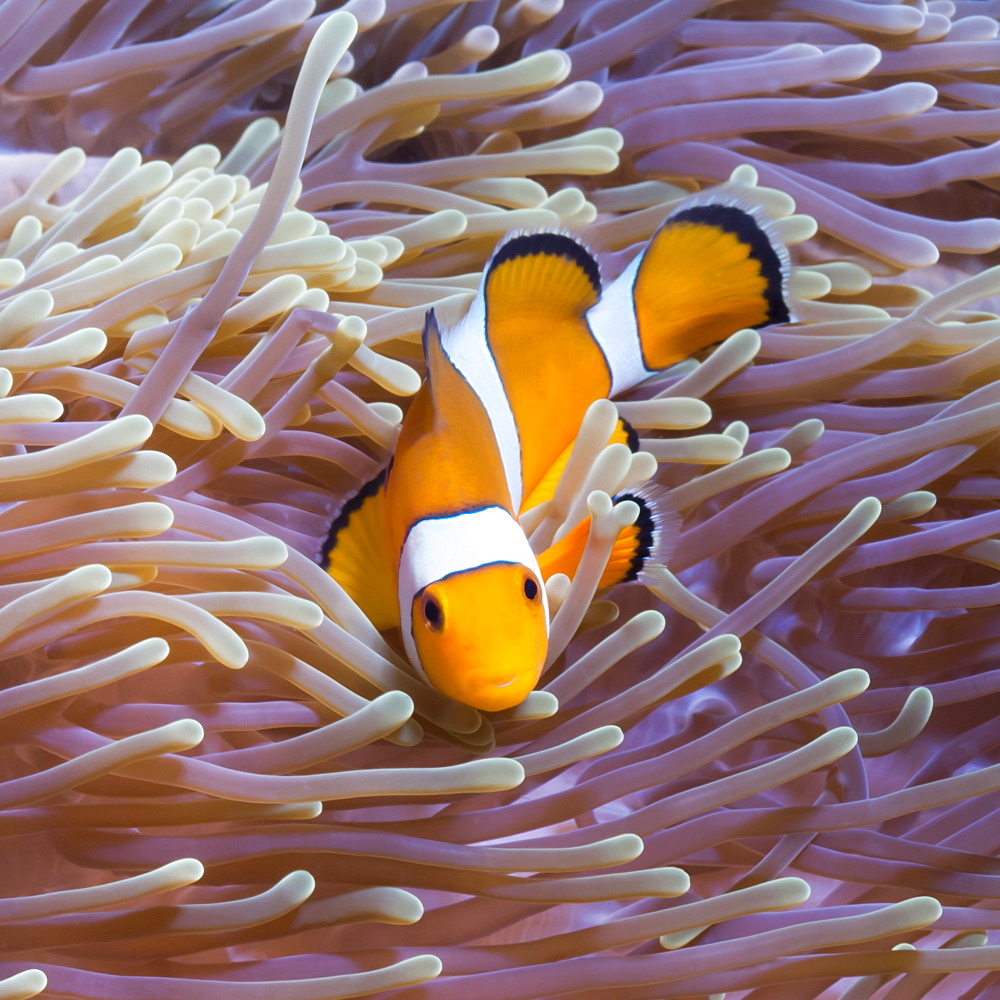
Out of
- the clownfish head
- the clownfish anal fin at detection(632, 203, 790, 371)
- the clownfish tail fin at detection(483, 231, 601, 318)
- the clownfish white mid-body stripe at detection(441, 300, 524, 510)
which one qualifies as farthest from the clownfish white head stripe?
the clownfish anal fin at detection(632, 203, 790, 371)

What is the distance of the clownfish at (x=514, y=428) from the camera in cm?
75

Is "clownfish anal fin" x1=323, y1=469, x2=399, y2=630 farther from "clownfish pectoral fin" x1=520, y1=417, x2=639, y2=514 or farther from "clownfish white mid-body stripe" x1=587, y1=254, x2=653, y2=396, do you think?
"clownfish white mid-body stripe" x1=587, y1=254, x2=653, y2=396

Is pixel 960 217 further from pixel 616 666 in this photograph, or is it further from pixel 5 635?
pixel 5 635

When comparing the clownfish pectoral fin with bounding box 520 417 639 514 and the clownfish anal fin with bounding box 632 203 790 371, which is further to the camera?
the clownfish anal fin with bounding box 632 203 790 371

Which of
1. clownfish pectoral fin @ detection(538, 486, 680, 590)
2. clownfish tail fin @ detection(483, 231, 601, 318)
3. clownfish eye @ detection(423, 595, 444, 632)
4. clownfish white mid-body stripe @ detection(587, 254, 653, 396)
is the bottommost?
clownfish pectoral fin @ detection(538, 486, 680, 590)

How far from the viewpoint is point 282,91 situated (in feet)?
4.29

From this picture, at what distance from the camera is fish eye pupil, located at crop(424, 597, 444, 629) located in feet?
2.46

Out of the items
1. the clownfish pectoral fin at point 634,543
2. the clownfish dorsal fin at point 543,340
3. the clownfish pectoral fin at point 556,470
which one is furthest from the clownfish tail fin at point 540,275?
the clownfish pectoral fin at point 634,543

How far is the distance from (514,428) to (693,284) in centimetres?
29

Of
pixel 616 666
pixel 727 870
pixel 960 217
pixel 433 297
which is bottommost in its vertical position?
pixel 727 870

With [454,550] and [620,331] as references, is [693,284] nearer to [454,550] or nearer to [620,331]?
[620,331]

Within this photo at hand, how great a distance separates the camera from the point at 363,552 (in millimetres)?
879

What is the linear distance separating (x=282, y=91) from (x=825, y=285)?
0.74 meters

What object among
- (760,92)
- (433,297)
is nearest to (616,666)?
(433,297)
